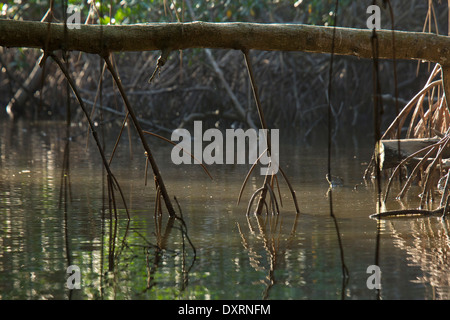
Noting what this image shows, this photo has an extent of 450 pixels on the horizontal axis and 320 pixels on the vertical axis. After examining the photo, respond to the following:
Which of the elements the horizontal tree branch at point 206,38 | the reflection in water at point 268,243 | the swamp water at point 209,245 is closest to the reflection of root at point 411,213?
the swamp water at point 209,245

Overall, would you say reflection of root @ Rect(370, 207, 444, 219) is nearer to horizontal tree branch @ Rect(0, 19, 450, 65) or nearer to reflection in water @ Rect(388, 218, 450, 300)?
reflection in water @ Rect(388, 218, 450, 300)

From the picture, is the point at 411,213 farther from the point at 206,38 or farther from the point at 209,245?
the point at 206,38

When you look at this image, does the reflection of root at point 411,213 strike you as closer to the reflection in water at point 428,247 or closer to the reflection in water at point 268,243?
the reflection in water at point 428,247

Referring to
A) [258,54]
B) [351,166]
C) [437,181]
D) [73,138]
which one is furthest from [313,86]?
[437,181]

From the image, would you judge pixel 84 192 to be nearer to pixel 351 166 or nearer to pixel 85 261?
pixel 85 261

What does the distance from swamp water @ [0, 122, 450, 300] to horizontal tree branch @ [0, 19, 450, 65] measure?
2.42ft

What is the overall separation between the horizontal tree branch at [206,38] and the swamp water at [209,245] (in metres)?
0.74

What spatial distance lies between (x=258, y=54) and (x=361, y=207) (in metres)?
8.80

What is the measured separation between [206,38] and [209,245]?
A: 1.13 m

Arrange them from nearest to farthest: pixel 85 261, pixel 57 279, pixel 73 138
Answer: pixel 57 279, pixel 85 261, pixel 73 138

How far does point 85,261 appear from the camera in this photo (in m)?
3.54

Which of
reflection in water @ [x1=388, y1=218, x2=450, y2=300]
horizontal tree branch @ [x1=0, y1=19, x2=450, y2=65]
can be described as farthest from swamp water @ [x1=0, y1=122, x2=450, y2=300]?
horizontal tree branch @ [x1=0, y1=19, x2=450, y2=65]

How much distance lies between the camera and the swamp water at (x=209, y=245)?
10.3ft

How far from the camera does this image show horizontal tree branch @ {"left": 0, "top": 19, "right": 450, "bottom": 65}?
3996 mm
